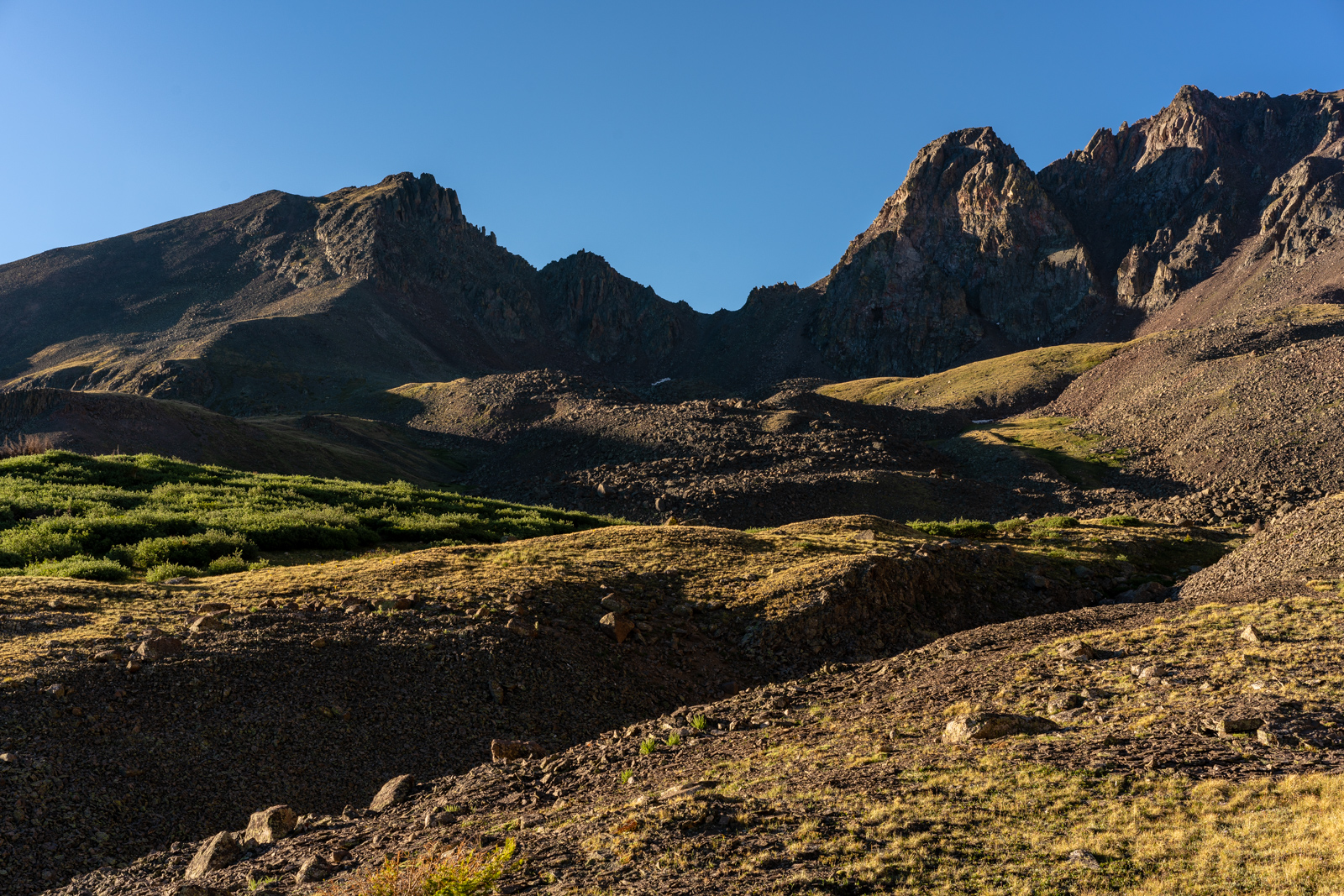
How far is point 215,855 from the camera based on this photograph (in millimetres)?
6953

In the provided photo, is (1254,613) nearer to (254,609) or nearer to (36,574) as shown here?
(254,609)

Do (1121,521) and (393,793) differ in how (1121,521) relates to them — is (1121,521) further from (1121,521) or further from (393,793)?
(393,793)

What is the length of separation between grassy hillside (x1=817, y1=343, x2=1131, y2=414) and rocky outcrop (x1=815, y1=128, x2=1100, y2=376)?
44.1 metres

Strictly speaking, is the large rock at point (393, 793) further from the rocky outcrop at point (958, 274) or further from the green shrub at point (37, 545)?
the rocky outcrop at point (958, 274)

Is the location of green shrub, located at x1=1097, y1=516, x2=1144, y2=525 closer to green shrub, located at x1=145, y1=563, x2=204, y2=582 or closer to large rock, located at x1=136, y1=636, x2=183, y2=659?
green shrub, located at x1=145, y1=563, x2=204, y2=582

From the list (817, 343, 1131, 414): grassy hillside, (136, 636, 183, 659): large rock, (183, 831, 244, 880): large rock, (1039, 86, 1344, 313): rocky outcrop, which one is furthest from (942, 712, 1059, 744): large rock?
(1039, 86, 1344, 313): rocky outcrop

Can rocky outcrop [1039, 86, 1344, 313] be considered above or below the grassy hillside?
above

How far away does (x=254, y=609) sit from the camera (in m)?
12.4

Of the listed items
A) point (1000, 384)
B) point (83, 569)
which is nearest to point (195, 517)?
point (83, 569)

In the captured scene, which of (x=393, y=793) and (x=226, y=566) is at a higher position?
(x=226, y=566)

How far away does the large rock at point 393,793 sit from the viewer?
26.8ft

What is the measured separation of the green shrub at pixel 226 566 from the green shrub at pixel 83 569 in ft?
5.08

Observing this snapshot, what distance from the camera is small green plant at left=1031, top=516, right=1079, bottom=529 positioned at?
27.9 m

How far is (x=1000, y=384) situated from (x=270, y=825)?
79.6 m
